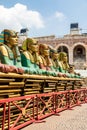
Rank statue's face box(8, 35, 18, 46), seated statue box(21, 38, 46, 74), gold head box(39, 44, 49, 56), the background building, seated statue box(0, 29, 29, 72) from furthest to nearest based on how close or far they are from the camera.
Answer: the background building, gold head box(39, 44, 49, 56), seated statue box(21, 38, 46, 74), statue's face box(8, 35, 18, 46), seated statue box(0, 29, 29, 72)

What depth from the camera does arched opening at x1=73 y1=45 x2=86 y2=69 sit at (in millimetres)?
58594

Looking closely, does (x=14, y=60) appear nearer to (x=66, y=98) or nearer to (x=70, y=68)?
(x=66, y=98)

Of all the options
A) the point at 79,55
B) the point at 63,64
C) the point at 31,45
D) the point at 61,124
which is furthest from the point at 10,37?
the point at 79,55

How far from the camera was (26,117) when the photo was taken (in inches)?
392

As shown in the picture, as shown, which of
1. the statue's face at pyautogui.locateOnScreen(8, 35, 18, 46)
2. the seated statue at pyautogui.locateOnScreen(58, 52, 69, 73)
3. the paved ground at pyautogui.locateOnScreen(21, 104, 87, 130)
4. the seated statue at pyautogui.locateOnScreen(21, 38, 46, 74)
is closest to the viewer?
the paved ground at pyautogui.locateOnScreen(21, 104, 87, 130)

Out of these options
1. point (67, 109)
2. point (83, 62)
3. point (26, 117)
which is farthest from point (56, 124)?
point (83, 62)

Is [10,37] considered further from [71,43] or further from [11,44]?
[71,43]

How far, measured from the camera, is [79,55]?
62344 millimetres

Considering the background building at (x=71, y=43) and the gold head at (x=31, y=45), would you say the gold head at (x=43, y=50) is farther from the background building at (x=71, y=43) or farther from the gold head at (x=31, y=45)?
the background building at (x=71, y=43)

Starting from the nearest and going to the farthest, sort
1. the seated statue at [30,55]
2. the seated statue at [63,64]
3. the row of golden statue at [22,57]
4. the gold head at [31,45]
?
1. the row of golden statue at [22,57]
2. the seated statue at [30,55]
3. the gold head at [31,45]
4. the seated statue at [63,64]

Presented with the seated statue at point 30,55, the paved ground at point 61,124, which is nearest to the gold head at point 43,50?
the seated statue at point 30,55

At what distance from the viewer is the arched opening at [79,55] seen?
2307 inches

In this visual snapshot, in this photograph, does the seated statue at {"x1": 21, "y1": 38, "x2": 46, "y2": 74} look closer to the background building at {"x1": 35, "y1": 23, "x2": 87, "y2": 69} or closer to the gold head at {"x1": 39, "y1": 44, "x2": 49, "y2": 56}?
the gold head at {"x1": 39, "y1": 44, "x2": 49, "y2": 56}

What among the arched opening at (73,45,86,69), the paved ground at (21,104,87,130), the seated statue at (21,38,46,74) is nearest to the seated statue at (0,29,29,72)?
the seated statue at (21,38,46,74)
